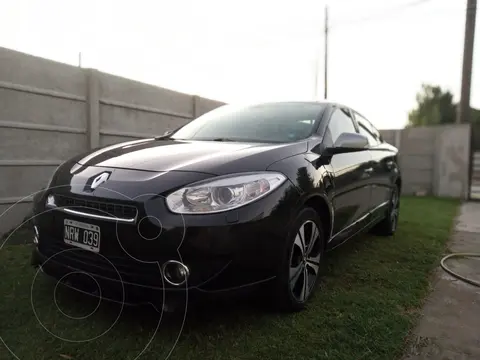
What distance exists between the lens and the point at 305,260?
2447 mm

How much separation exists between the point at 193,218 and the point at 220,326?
28.0 inches

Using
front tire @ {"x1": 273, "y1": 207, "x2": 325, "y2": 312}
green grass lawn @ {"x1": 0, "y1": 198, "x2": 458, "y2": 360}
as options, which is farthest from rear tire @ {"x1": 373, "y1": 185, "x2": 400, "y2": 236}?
front tire @ {"x1": 273, "y1": 207, "x2": 325, "y2": 312}

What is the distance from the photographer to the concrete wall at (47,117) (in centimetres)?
396

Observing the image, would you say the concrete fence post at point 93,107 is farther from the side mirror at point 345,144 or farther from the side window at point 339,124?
the side mirror at point 345,144

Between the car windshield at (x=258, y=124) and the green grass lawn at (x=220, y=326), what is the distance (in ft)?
3.75

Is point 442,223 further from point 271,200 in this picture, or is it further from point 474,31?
point 474,31

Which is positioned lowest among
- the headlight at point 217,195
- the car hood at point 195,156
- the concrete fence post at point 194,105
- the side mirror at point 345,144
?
the headlight at point 217,195

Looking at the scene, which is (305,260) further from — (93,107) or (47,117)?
(93,107)

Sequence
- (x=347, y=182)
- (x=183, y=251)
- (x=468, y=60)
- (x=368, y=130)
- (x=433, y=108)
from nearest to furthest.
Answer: (x=183, y=251), (x=347, y=182), (x=368, y=130), (x=468, y=60), (x=433, y=108)

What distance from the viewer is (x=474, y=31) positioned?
10.5m

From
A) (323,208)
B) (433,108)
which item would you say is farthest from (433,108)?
(323,208)

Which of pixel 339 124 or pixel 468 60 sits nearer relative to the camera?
pixel 339 124

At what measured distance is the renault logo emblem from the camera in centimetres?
204

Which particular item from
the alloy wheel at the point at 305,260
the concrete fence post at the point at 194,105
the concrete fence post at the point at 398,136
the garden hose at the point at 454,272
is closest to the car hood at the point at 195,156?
the alloy wheel at the point at 305,260
